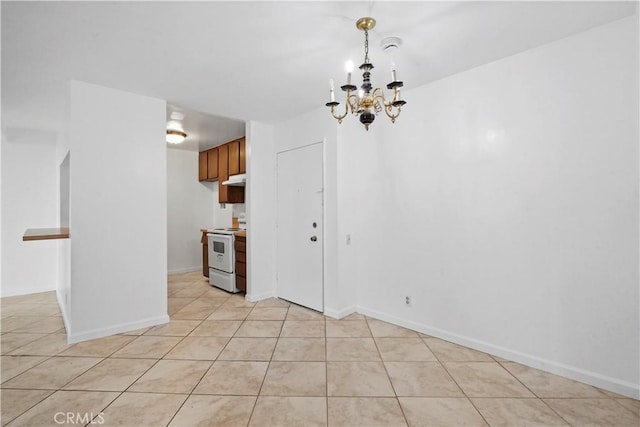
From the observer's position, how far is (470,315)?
258 cm

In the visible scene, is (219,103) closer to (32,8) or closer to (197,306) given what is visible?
(32,8)

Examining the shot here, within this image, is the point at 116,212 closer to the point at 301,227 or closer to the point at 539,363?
the point at 301,227

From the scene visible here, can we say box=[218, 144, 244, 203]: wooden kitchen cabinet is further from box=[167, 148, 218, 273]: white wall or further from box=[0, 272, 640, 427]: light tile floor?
box=[0, 272, 640, 427]: light tile floor

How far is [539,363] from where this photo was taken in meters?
2.21

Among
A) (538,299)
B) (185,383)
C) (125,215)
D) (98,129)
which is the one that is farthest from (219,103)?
(538,299)

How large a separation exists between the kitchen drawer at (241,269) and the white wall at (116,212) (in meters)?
1.16


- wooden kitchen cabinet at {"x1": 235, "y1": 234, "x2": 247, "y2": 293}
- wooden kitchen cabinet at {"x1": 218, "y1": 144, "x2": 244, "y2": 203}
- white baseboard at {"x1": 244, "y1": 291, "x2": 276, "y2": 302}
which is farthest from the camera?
wooden kitchen cabinet at {"x1": 218, "y1": 144, "x2": 244, "y2": 203}

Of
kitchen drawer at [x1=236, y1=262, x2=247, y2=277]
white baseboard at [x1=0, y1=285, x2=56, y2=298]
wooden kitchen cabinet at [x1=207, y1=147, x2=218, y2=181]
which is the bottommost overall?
white baseboard at [x1=0, y1=285, x2=56, y2=298]

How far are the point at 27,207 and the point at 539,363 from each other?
677 cm

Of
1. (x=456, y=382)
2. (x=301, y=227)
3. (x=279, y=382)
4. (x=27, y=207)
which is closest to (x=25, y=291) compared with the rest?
(x=27, y=207)

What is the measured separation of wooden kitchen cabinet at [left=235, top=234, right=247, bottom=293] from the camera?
4160 mm

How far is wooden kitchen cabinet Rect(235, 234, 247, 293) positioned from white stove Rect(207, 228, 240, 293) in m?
0.07

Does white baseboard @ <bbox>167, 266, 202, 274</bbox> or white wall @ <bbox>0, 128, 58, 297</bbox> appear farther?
white baseboard @ <bbox>167, 266, 202, 274</bbox>

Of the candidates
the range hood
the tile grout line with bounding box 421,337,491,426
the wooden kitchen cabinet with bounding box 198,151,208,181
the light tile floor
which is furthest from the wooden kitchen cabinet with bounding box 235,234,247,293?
the tile grout line with bounding box 421,337,491,426
